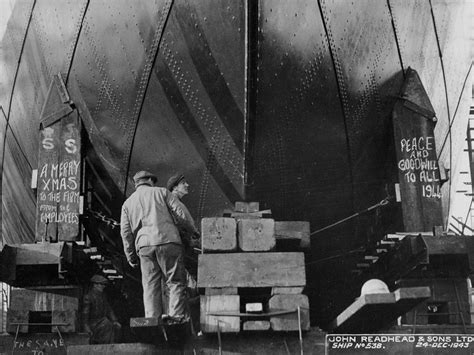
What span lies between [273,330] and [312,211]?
1631 mm

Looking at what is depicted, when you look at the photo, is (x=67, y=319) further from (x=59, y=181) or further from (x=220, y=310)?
(x=220, y=310)

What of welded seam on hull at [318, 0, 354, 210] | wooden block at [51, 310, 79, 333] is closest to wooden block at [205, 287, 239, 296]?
wooden block at [51, 310, 79, 333]

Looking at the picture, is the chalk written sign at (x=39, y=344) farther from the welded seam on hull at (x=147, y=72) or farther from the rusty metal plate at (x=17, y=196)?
the rusty metal plate at (x=17, y=196)

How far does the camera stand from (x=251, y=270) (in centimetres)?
521

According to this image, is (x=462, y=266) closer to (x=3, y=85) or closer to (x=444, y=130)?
(x=444, y=130)

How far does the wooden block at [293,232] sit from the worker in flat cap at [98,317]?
1845 millimetres

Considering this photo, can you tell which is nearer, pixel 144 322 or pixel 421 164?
pixel 144 322

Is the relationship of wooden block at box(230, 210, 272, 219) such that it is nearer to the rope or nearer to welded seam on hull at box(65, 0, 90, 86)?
the rope

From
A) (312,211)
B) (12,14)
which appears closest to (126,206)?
(312,211)

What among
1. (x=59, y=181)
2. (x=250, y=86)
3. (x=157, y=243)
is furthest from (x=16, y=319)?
(x=250, y=86)

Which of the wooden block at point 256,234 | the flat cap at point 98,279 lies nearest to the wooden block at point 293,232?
the wooden block at point 256,234

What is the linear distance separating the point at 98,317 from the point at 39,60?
2405 mm

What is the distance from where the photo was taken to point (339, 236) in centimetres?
674

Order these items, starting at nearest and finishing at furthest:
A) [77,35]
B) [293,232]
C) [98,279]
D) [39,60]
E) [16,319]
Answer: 1. [293,232]
2. [16,319]
3. [77,35]
4. [98,279]
5. [39,60]
